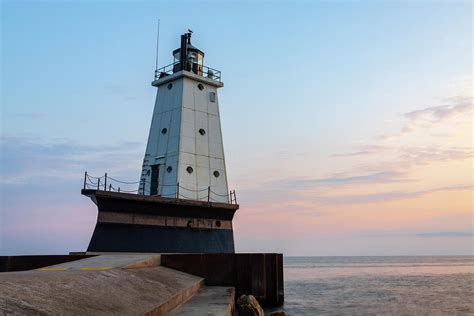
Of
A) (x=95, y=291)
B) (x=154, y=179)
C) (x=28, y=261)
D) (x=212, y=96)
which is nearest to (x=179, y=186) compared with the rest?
(x=154, y=179)

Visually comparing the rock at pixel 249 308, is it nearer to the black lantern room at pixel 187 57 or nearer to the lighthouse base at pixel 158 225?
the lighthouse base at pixel 158 225

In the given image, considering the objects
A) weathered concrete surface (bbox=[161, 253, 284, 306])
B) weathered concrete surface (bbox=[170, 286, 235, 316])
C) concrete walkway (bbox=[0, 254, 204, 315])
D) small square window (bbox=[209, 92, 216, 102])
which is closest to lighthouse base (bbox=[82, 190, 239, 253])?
weathered concrete surface (bbox=[161, 253, 284, 306])

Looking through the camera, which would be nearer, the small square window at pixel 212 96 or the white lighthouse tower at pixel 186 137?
the white lighthouse tower at pixel 186 137

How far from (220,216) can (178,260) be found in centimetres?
782

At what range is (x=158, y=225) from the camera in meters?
20.5

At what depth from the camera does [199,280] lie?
1437 cm

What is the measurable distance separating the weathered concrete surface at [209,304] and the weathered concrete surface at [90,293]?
0.26 m

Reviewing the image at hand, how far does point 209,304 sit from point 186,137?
14.1 metres

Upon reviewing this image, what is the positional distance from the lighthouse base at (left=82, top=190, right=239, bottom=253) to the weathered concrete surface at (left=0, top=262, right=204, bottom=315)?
7793 mm

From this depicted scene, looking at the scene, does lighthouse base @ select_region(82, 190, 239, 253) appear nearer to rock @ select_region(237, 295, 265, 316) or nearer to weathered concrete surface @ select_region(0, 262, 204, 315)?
weathered concrete surface @ select_region(0, 262, 204, 315)

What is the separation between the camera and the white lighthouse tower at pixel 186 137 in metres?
23.5

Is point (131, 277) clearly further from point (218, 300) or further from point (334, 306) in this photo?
point (334, 306)

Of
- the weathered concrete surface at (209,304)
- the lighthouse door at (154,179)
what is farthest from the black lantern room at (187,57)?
the weathered concrete surface at (209,304)

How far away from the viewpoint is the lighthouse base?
1889 centimetres
